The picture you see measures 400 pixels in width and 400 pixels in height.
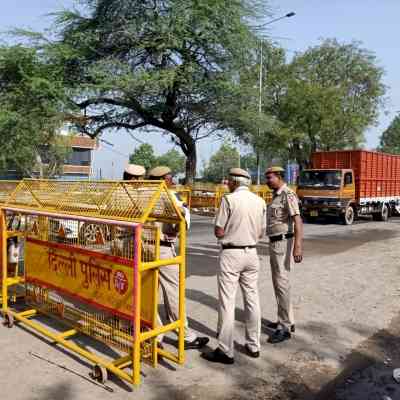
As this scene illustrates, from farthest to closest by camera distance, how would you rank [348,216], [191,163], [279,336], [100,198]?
[191,163], [348,216], [279,336], [100,198]

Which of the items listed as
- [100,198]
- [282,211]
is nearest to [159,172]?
[100,198]

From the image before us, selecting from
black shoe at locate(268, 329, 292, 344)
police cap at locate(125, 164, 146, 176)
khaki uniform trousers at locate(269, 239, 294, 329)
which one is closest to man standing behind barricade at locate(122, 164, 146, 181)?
police cap at locate(125, 164, 146, 176)

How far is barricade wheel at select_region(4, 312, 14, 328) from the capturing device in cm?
466

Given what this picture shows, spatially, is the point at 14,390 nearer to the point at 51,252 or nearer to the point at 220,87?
the point at 51,252

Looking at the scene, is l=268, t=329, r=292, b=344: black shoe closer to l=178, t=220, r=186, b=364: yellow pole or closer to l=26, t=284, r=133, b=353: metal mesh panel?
l=178, t=220, r=186, b=364: yellow pole

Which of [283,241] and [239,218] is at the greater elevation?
[239,218]

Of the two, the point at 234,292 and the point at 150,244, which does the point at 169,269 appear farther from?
the point at 234,292

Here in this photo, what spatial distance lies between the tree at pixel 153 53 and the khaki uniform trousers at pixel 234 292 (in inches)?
561

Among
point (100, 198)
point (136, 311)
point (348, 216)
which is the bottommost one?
point (348, 216)

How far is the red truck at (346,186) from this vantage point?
661 inches

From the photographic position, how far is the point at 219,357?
391 cm

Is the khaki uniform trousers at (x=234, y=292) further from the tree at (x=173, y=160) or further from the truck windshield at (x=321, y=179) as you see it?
the tree at (x=173, y=160)

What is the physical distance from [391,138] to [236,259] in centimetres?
9179

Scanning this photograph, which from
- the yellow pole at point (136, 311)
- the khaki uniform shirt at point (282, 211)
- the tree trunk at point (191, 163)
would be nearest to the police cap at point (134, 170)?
the yellow pole at point (136, 311)
